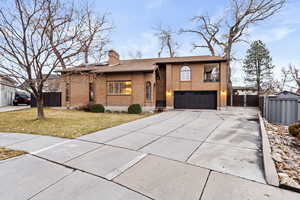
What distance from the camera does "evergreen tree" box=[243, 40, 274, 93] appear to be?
88.9ft

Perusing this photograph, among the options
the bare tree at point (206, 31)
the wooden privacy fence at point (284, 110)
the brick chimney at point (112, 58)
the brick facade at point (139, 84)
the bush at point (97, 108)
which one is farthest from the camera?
the bare tree at point (206, 31)

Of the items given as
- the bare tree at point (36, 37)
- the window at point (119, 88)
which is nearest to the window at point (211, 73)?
the window at point (119, 88)

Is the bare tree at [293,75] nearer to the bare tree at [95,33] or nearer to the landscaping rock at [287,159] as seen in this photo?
the landscaping rock at [287,159]

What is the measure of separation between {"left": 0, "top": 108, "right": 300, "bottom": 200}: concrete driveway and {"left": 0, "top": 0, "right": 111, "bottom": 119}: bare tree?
4965 mm

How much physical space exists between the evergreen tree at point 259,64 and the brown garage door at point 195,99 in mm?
17209

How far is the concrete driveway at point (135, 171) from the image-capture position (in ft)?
7.52

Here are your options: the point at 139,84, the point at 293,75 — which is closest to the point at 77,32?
the point at 139,84

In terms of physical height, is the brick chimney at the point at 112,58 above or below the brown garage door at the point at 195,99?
above

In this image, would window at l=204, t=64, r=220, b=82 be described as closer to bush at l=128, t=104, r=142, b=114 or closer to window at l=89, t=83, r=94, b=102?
bush at l=128, t=104, r=142, b=114

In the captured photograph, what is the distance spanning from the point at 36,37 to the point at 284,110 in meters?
14.2

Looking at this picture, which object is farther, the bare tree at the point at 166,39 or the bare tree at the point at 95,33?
the bare tree at the point at 166,39

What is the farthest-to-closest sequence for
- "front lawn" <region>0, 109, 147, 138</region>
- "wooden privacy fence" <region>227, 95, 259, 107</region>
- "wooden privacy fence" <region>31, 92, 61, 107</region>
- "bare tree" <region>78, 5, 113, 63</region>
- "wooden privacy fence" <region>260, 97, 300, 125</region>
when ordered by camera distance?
"wooden privacy fence" <region>227, 95, 259, 107</region> → "wooden privacy fence" <region>31, 92, 61, 107</region> → "bare tree" <region>78, 5, 113, 63</region> → "wooden privacy fence" <region>260, 97, 300, 125</region> → "front lawn" <region>0, 109, 147, 138</region>

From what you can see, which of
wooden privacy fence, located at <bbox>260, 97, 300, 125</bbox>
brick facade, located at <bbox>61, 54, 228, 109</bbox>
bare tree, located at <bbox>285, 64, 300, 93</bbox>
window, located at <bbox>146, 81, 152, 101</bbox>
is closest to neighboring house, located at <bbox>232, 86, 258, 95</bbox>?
bare tree, located at <bbox>285, 64, 300, 93</bbox>

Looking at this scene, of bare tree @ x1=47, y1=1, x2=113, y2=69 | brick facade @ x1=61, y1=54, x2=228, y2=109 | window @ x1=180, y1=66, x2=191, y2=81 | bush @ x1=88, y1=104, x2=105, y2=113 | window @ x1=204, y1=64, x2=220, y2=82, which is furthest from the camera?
window @ x1=180, y1=66, x2=191, y2=81
